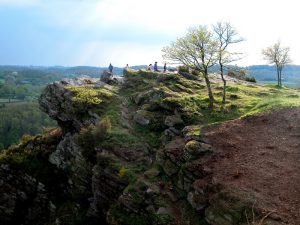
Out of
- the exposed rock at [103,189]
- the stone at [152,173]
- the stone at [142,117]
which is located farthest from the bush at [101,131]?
the stone at [152,173]

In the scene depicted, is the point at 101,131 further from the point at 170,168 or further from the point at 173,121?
the point at 170,168

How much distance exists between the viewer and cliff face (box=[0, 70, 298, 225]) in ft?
88.0

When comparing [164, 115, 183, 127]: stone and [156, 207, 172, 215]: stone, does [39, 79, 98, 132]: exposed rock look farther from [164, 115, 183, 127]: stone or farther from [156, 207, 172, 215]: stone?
[156, 207, 172, 215]: stone

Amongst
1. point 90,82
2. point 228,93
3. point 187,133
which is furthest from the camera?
point 90,82

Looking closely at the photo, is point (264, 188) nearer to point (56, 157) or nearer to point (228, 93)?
point (228, 93)

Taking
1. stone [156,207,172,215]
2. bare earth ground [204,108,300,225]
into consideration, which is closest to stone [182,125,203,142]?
bare earth ground [204,108,300,225]

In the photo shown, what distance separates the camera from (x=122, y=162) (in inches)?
1366

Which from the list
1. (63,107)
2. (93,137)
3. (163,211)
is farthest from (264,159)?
(63,107)

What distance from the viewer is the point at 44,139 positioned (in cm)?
5169

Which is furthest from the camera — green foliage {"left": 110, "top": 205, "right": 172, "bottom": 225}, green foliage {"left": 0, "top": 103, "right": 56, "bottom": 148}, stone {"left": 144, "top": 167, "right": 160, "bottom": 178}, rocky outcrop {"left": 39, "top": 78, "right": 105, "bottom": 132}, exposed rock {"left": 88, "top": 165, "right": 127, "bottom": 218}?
green foliage {"left": 0, "top": 103, "right": 56, "bottom": 148}

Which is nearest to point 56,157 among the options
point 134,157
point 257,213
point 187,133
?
point 134,157

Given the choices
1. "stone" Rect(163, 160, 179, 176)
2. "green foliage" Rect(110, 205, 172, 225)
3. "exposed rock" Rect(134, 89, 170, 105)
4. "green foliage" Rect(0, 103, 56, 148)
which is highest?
"exposed rock" Rect(134, 89, 170, 105)

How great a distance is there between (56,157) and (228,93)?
71.7 ft

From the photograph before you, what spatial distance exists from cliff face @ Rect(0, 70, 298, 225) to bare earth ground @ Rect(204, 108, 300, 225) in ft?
2.48
